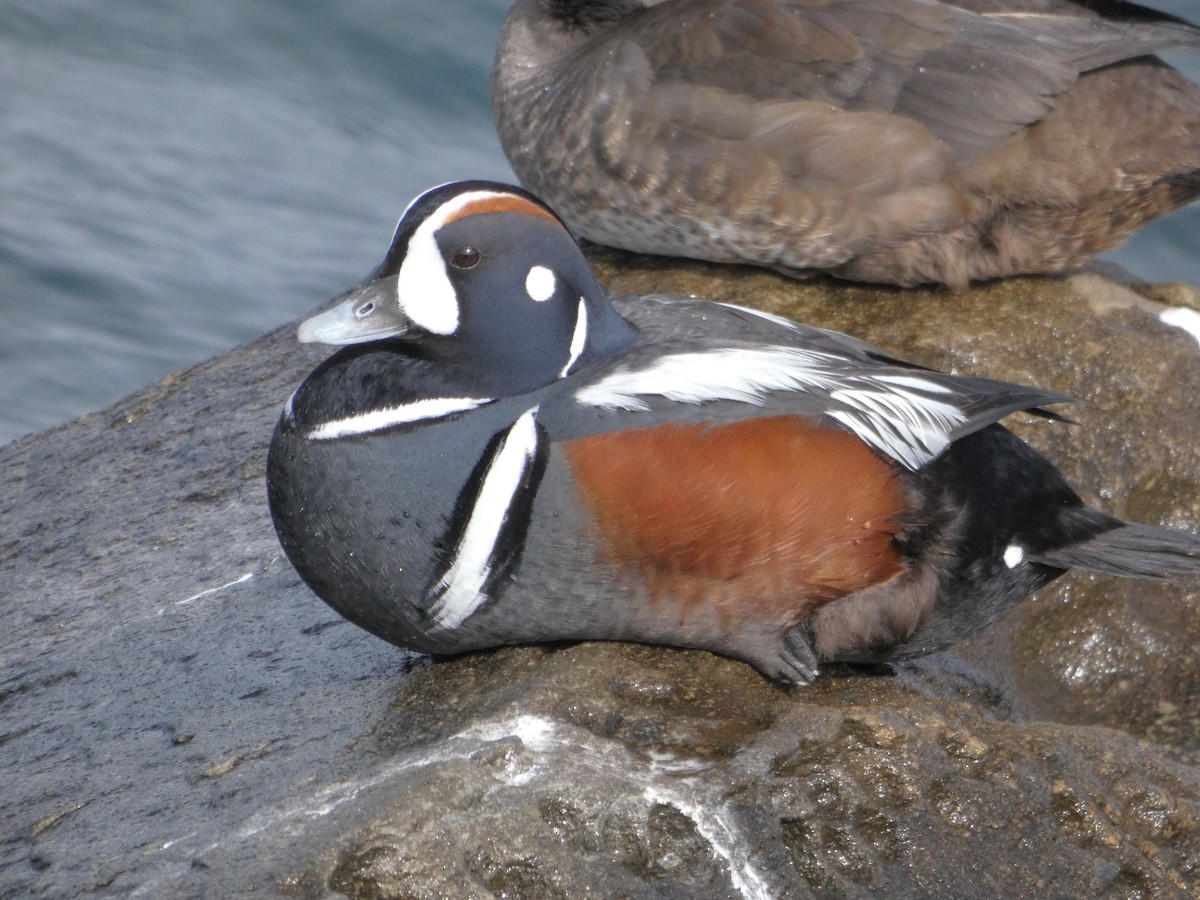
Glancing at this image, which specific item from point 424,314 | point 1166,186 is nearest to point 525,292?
point 424,314

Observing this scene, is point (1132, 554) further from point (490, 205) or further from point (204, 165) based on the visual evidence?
point (204, 165)

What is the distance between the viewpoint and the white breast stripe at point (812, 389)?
10.0 ft

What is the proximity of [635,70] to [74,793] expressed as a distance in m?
3.29

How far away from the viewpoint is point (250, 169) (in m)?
10.3

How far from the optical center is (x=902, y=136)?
4863 mm

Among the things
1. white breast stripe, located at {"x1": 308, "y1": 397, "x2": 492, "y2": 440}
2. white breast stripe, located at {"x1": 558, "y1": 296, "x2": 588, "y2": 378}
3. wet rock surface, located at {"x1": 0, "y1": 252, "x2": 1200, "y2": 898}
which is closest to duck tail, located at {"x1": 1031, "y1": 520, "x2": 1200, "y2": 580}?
wet rock surface, located at {"x1": 0, "y1": 252, "x2": 1200, "y2": 898}

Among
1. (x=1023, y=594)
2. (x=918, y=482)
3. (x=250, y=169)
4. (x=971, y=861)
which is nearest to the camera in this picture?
(x=971, y=861)

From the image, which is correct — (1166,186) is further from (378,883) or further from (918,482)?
(378,883)

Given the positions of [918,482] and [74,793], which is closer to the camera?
[74,793]

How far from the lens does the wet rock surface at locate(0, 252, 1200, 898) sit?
263 cm

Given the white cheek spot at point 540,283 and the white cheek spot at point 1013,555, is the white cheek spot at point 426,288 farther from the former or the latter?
the white cheek spot at point 1013,555

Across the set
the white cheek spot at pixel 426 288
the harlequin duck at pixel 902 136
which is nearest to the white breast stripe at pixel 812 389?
the white cheek spot at pixel 426 288

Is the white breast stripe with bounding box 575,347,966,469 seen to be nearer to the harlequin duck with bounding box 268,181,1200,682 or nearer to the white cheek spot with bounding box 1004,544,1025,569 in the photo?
the harlequin duck with bounding box 268,181,1200,682

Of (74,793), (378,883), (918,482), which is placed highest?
(918,482)
